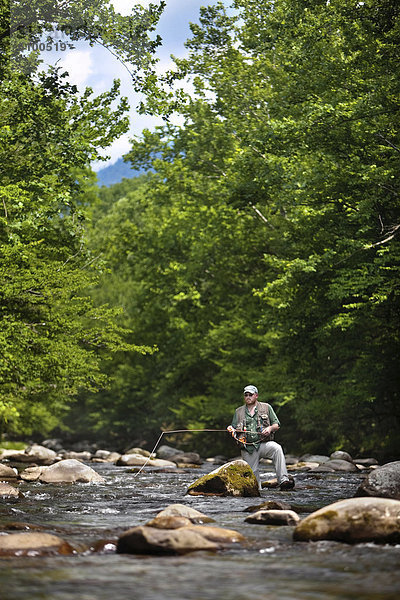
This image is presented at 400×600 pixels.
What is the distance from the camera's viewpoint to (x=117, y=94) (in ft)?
63.0

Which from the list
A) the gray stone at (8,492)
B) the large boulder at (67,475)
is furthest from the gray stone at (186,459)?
the gray stone at (8,492)

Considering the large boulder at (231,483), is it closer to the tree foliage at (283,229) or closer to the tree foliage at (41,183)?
the tree foliage at (41,183)

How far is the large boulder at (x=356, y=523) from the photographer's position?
700 cm

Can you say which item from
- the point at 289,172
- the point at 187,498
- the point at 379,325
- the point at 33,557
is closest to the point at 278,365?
the point at 379,325

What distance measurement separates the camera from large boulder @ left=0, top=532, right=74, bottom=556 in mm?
6375

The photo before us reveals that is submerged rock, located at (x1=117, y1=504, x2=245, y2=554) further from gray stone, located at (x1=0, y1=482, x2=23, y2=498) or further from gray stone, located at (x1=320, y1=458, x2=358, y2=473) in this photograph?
gray stone, located at (x1=320, y1=458, x2=358, y2=473)

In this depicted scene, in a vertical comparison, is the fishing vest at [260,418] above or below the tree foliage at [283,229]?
below

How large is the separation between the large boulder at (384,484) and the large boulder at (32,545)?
16.6 feet

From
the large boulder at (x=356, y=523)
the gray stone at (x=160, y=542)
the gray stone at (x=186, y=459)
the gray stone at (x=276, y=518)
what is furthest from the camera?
the gray stone at (x=186, y=459)

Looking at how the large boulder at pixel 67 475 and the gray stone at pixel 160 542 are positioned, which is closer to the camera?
the gray stone at pixel 160 542

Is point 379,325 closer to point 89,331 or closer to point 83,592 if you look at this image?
point 89,331

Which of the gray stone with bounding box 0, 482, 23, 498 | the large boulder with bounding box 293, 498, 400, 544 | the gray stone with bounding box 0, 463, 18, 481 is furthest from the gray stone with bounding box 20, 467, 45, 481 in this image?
the large boulder with bounding box 293, 498, 400, 544

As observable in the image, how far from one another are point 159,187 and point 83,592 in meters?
28.2

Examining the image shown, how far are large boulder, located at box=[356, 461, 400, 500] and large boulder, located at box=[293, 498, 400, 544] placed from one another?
2930 millimetres
